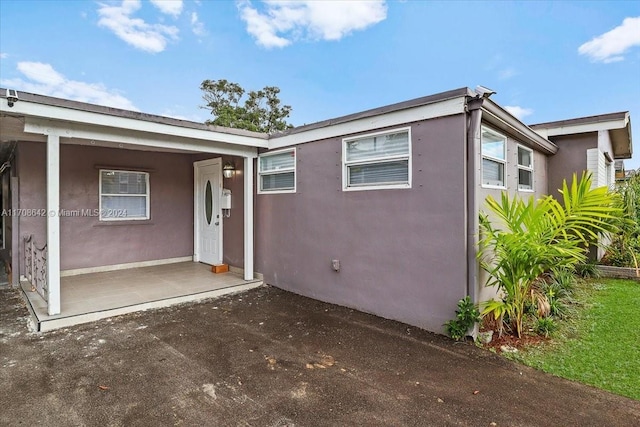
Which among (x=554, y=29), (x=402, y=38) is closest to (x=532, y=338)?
(x=554, y=29)

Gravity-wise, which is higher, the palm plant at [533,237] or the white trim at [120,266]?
the palm plant at [533,237]

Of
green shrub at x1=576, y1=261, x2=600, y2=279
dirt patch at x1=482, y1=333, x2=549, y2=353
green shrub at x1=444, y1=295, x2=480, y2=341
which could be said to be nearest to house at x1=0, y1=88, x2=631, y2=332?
green shrub at x1=444, y1=295, x2=480, y2=341

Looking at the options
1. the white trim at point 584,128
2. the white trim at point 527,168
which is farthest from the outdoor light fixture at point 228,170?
the white trim at point 584,128

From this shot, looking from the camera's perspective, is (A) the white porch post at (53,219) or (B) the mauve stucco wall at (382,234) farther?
(A) the white porch post at (53,219)

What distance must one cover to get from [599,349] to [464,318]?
1.41 meters

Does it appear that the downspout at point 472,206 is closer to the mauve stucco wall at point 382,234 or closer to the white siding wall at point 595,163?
the mauve stucco wall at point 382,234

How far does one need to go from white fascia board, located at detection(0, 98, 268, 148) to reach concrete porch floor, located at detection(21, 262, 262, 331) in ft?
8.53

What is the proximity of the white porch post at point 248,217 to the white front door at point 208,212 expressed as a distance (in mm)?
1376

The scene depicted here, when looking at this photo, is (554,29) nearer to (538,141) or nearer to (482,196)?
(538,141)

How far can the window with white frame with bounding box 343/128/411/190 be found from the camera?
4.47m

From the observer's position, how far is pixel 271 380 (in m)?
3.09

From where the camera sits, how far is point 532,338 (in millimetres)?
3932

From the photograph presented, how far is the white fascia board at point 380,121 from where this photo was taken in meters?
3.99

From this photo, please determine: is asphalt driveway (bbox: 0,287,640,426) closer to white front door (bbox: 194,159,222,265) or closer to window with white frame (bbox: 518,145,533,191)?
white front door (bbox: 194,159,222,265)
